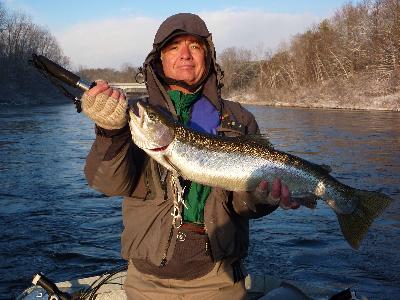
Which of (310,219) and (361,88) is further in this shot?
(361,88)

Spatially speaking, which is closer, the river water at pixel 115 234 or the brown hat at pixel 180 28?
the brown hat at pixel 180 28

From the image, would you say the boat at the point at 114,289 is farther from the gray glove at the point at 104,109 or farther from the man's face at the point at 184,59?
the gray glove at the point at 104,109

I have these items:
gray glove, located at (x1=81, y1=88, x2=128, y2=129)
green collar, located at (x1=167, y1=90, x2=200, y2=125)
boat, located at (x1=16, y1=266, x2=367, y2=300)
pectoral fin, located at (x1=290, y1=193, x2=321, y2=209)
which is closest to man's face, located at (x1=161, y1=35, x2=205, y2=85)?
green collar, located at (x1=167, y1=90, x2=200, y2=125)

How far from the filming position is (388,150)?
17.5 m

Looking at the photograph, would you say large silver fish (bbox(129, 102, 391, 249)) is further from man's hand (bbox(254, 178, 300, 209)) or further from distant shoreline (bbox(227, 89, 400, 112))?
distant shoreline (bbox(227, 89, 400, 112))

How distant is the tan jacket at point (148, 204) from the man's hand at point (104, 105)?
0.36 ft

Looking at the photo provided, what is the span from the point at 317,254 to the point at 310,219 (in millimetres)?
2033

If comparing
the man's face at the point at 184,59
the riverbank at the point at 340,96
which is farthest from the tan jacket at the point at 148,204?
the riverbank at the point at 340,96

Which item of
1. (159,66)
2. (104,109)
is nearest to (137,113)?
(104,109)

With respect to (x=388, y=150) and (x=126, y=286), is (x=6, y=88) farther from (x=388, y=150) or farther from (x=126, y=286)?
(x=126, y=286)

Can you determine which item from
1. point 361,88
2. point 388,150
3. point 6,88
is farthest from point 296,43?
point 388,150

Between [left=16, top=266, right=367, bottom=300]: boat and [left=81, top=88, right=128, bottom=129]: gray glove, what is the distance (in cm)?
247

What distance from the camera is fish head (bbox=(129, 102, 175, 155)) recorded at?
9.43 ft

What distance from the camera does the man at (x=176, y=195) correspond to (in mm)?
2887
